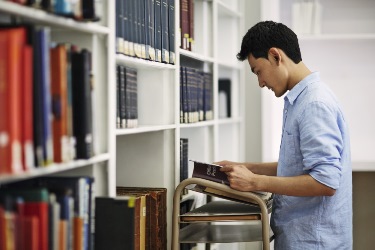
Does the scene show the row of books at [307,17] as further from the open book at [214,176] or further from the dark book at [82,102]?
the dark book at [82,102]

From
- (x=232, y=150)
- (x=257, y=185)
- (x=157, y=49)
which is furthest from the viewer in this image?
(x=232, y=150)

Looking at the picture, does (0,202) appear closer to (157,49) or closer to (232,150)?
(157,49)

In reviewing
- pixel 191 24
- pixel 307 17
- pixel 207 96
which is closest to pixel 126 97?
pixel 191 24

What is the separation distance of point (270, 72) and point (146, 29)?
1.66 ft

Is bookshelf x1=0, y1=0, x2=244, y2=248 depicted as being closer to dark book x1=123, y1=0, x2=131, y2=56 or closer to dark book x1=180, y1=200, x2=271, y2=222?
dark book x1=123, y1=0, x2=131, y2=56

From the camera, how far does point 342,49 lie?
14.2ft

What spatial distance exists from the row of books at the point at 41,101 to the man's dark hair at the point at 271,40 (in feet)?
2.96

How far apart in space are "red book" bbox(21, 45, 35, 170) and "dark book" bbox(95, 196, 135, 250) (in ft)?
1.20

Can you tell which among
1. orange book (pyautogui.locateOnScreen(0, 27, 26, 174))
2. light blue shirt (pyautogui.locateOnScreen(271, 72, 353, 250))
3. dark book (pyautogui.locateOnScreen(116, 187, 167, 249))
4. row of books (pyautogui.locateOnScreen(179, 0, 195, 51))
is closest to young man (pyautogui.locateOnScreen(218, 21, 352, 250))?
light blue shirt (pyautogui.locateOnScreen(271, 72, 353, 250))

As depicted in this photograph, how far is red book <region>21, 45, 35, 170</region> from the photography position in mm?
1439

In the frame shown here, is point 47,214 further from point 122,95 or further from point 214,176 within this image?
point 214,176

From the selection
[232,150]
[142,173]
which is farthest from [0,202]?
[232,150]

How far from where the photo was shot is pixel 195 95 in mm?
3146

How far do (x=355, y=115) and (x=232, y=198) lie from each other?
6.88 feet
